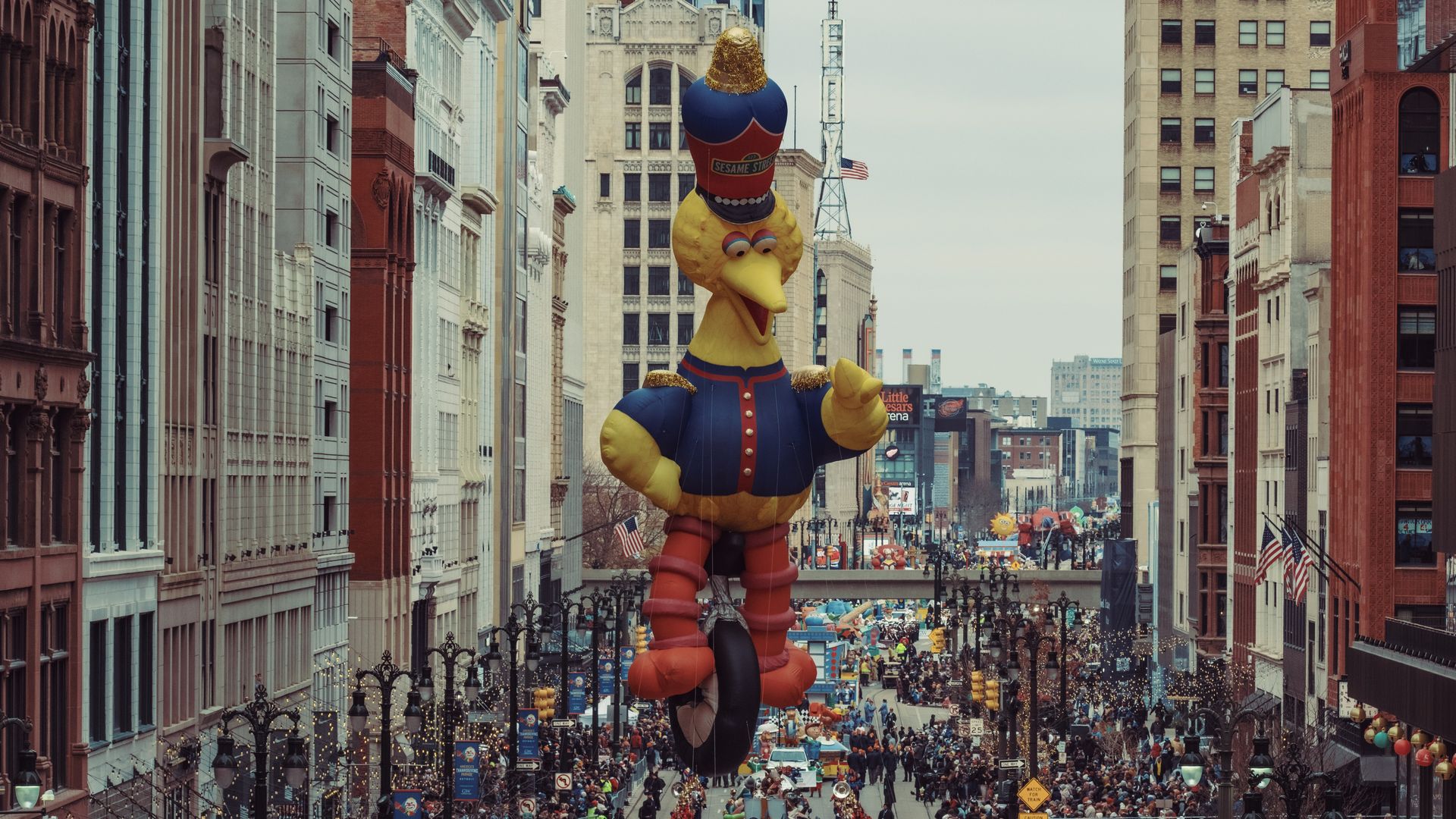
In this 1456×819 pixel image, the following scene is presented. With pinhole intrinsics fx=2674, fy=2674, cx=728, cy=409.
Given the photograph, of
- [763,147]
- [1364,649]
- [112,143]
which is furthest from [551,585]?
[763,147]

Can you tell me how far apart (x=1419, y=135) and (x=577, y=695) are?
27166 mm

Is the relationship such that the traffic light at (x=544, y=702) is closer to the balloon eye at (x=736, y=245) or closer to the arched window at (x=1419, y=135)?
the arched window at (x=1419, y=135)

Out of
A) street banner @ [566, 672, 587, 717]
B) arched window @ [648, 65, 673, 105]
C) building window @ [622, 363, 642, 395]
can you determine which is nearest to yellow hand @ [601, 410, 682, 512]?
street banner @ [566, 672, 587, 717]

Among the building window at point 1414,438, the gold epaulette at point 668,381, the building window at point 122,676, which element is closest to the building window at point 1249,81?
the building window at point 1414,438

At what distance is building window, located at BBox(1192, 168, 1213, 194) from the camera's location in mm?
140500

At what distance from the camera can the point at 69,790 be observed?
144 ft

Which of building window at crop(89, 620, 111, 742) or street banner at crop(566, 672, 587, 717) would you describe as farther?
street banner at crop(566, 672, 587, 717)

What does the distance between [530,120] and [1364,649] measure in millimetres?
63116

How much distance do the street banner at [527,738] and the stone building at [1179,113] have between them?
270 feet

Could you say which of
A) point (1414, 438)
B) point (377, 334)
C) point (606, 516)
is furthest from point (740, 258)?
point (606, 516)

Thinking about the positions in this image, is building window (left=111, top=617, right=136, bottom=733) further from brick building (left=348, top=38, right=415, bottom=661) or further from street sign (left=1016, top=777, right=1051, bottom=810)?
brick building (left=348, top=38, right=415, bottom=661)

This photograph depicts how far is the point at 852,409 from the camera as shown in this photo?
23.9m

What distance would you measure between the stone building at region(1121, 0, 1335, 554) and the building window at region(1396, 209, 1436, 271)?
64.0 meters

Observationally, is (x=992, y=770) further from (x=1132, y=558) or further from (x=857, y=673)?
(x=1132, y=558)
